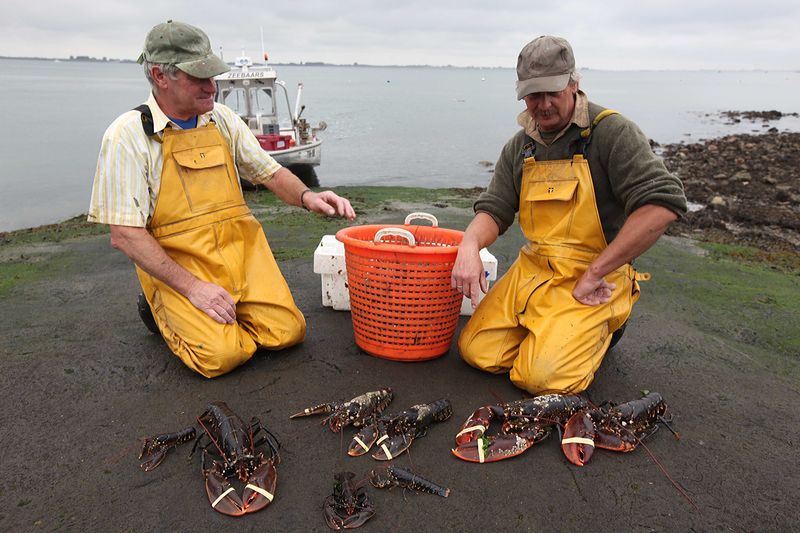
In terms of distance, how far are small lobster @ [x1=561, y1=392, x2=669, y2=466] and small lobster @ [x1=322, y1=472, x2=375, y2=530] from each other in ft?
3.70

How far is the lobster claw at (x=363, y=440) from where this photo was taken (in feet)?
9.58

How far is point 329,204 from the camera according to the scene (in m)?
3.97

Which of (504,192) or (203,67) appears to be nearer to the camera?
(203,67)

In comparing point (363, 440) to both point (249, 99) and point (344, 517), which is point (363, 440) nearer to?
point (344, 517)

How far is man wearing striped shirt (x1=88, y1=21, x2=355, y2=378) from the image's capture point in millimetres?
3330

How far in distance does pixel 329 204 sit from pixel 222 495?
83.6 inches

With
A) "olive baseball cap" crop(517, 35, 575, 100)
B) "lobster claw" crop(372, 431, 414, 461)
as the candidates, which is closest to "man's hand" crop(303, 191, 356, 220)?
"olive baseball cap" crop(517, 35, 575, 100)

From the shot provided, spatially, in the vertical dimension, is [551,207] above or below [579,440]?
above

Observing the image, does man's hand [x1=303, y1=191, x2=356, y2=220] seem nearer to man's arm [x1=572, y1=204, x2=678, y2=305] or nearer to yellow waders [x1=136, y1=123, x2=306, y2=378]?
yellow waders [x1=136, y1=123, x2=306, y2=378]

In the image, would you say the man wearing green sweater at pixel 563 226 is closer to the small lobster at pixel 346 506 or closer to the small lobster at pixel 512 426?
the small lobster at pixel 512 426

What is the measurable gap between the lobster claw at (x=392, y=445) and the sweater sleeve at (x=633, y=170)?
1.86 metres

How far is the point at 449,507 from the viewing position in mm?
2588

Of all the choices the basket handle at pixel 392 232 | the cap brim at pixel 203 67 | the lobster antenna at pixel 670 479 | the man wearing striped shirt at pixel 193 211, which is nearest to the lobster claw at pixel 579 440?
the lobster antenna at pixel 670 479

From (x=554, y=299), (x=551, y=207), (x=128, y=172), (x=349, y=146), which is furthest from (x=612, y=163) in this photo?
(x=349, y=146)
